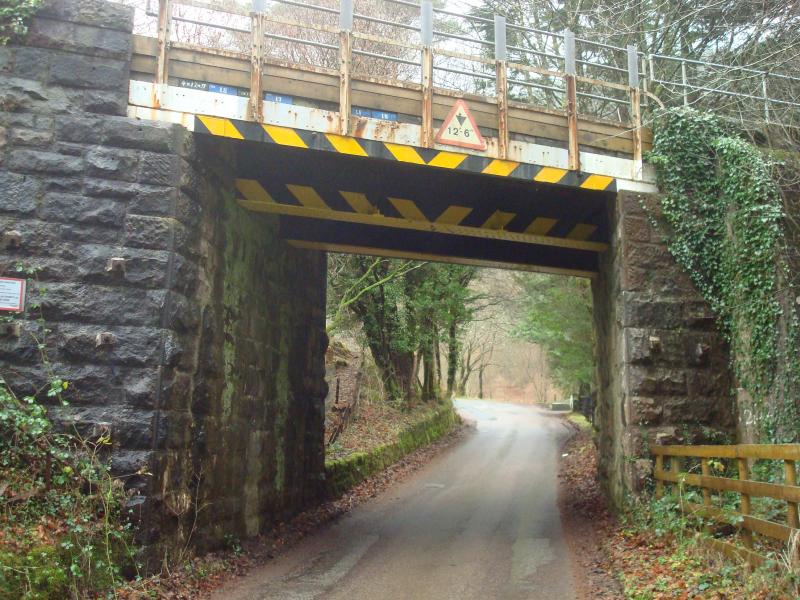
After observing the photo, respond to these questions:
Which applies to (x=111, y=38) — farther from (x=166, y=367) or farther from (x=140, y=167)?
(x=166, y=367)

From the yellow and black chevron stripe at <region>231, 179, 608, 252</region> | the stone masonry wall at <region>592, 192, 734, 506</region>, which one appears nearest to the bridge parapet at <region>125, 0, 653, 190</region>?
the stone masonry wall at <region>592, 192, 734, 506</region>

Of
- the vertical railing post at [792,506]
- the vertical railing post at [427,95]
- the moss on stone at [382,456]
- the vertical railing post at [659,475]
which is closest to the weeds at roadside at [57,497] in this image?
the vertical railing post at [427,95]

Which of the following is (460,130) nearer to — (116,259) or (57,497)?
(116,259)

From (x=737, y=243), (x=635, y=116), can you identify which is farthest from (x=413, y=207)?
(x=737, y=243)

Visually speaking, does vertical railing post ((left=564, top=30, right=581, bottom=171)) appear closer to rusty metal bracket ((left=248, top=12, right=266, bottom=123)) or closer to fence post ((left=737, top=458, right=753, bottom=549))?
rusty metal bracket ((left=248, top=12, right=266, bottom=123))

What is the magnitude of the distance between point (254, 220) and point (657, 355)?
5.25 m

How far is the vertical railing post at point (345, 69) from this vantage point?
25.8ft

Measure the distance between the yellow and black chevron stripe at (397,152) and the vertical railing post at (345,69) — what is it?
0.61 ft

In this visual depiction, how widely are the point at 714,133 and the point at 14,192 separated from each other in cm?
775

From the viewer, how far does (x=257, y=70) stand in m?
7.57

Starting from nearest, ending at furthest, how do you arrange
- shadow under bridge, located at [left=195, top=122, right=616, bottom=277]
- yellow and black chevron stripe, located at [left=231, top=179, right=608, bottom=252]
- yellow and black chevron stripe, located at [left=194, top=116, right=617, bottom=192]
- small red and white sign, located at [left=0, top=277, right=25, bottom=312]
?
small red and white sign, located at [left=0, top=277, right=25, bottom=312], yellow and black chevron stripe, located at [left=194, top=116, right=617, bottom=192], shadow under bridge, located at [left=195, top=122, right=616, bottom=277], yellow and black chevron stripe, located at [left=231, top=179, right=608, bottom=252]

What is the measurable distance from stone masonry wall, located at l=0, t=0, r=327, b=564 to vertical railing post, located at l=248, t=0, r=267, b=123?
2.28 feet

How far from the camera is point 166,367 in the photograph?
22.3 ft

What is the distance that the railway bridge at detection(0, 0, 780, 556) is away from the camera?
669 cm
